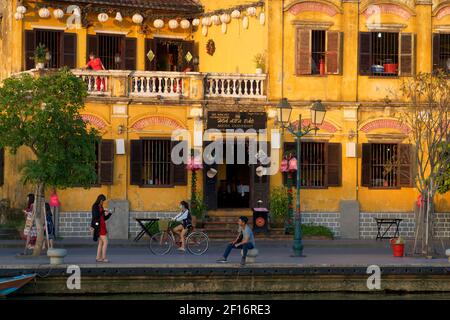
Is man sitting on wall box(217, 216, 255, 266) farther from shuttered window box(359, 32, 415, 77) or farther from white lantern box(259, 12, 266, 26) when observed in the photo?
shuttered window box(359, 32, 415, 77)

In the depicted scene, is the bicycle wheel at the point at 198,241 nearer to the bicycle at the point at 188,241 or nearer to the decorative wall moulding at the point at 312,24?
the bicycle at the point at 188,241

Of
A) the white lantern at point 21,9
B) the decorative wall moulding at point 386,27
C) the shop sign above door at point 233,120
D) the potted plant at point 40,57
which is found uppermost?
the white lantern at point 21,9

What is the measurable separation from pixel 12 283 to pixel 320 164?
15.6 metres

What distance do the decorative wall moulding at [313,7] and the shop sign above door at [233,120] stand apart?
391 cm

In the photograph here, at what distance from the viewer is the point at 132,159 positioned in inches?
1622

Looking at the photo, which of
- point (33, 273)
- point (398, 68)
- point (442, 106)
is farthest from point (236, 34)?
point (33, 273)

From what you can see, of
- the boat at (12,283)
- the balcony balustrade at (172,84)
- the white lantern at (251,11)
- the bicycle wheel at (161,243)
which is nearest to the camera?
the boat at (12,283)

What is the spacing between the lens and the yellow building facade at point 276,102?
41188 millimetres

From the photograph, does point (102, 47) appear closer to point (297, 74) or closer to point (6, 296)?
point (297, 74)

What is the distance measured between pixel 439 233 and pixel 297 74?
7.70 metres

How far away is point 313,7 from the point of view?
42.4 metres

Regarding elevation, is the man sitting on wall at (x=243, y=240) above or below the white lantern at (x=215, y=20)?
below

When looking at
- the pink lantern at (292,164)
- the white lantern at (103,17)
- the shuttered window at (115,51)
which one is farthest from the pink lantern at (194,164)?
the white lantern at (103,17)

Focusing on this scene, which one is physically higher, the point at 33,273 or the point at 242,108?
the point at 242,108
